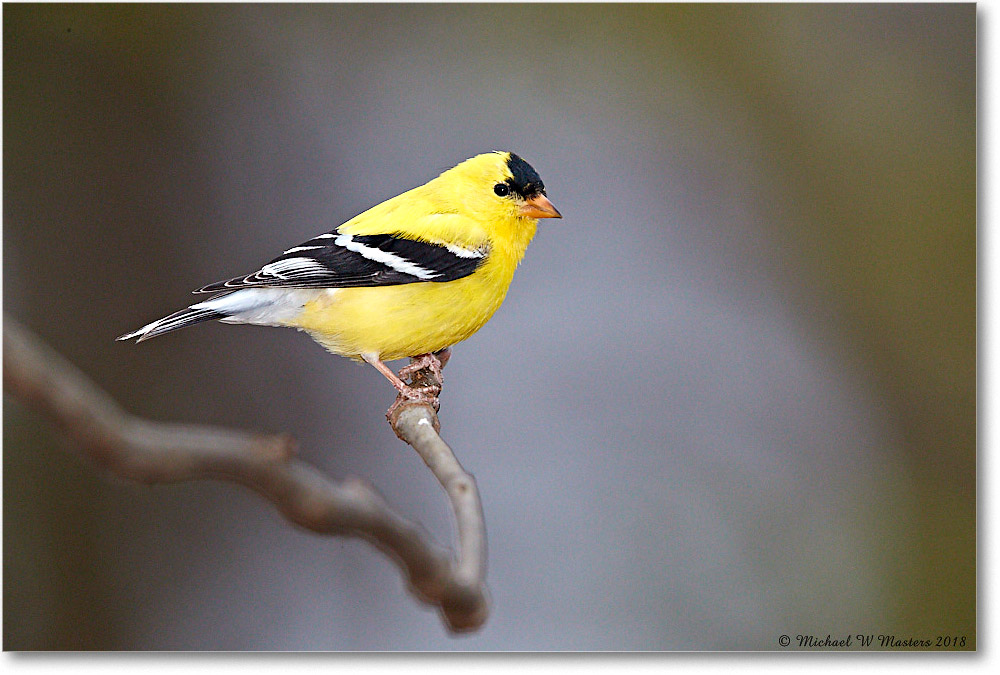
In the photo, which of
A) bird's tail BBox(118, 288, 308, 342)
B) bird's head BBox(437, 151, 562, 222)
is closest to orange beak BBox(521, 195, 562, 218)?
bird's head BBox(437, 151, 562, 222)

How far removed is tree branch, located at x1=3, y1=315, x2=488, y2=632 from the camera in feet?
3.05

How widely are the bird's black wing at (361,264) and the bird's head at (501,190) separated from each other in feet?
0.47

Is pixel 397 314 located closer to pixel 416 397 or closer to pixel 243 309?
pixel 416 397

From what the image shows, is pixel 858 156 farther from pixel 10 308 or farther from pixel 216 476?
pixel 10 308

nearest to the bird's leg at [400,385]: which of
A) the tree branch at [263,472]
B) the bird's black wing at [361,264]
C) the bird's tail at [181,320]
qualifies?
the bird's black wing at [361,264]

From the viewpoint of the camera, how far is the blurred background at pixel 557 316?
2.14 meters

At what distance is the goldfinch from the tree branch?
689 millimetres

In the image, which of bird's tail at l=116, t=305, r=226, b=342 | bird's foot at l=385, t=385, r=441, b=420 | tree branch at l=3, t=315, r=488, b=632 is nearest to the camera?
tree branch at l=3, t=315, r=488, b=632

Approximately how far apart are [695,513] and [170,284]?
1564 mm

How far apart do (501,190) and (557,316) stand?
1.41 ft

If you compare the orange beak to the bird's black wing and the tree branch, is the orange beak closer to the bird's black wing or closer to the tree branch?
the bird's black wing

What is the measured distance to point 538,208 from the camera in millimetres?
2051

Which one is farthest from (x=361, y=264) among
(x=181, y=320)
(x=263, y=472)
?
(x=263, y=472)

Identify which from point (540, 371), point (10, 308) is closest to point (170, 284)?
point (10, 308)
